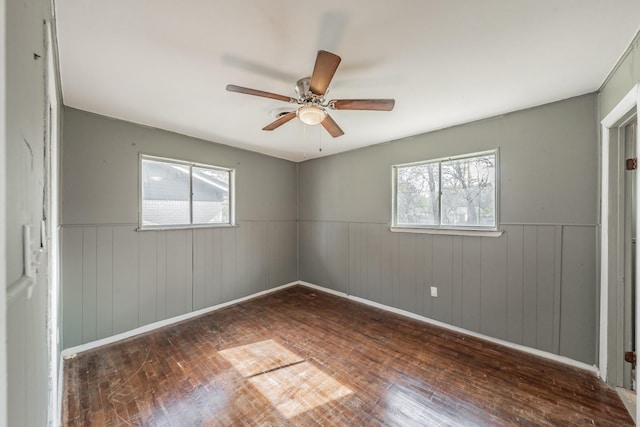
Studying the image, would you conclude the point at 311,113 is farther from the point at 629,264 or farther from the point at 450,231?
the point at 629,264

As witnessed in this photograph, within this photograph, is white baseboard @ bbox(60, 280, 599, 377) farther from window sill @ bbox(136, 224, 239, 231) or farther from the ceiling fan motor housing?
the ceiling fan motor housing

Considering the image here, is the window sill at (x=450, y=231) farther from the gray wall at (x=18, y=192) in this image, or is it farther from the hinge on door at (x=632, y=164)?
the gray wall at (x=18, y=192)

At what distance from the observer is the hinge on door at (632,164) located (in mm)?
1892

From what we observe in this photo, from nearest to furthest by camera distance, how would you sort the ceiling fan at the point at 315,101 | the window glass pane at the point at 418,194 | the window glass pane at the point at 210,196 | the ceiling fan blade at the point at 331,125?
1. the ceiling fan at the point at 315,101
2. the ceiling fan blade at the point at 331,125
3. the window glass pane at the point at 418,194
4. the window glass pane at the point at 210,196

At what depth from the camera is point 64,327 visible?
244cm

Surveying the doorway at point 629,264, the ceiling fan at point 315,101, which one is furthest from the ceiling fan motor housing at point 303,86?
the doorway at point 629,264

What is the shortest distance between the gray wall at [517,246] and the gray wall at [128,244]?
6.76ft

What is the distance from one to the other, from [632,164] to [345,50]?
7.51 feet

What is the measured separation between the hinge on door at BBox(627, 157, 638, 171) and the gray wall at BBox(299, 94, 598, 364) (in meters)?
0.25

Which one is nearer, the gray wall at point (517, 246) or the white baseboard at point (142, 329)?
the gray wall at point (517, 246)

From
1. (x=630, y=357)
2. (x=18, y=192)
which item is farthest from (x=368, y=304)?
(x=18, y=192)

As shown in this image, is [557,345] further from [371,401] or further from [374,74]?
[374,74]

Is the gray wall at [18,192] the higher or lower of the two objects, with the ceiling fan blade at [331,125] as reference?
lower

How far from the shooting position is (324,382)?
208 cm
